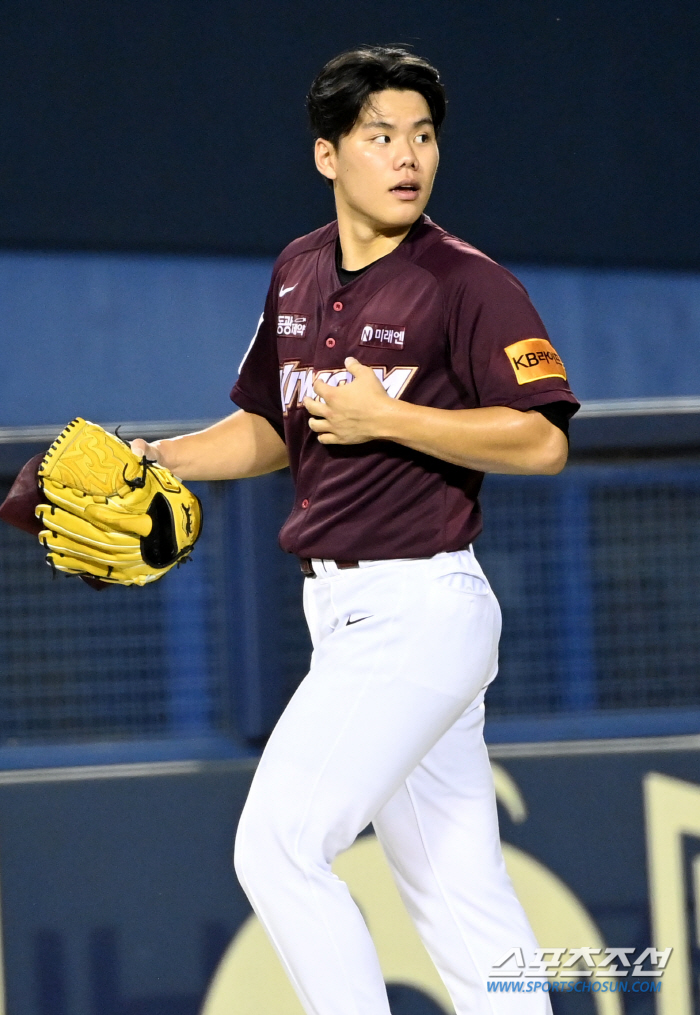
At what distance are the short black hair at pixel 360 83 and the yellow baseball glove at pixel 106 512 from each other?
580mm

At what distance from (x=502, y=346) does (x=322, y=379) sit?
0.26 metres

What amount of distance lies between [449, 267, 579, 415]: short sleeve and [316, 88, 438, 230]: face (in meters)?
0.14

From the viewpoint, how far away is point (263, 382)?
2109mm

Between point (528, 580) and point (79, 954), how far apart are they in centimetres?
105

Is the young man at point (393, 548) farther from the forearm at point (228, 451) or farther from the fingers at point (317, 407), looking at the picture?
the forearm at point (228, 451)

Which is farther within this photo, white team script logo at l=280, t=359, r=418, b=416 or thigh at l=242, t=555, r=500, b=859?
white team script logo at l=280, t=359, r=418, b=416

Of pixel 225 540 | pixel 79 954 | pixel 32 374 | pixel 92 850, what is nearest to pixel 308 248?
pixel 225 540

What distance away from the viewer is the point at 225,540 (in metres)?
2.31

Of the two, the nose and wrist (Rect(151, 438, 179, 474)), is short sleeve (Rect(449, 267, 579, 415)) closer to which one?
the nose

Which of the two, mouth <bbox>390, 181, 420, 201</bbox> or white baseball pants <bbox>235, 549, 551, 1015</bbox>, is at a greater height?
mouth <bbox>390, 181, 420, 201</bbox>

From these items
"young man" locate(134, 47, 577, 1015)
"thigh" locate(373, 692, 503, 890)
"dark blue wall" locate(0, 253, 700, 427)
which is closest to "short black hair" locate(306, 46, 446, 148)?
"young man" locate(134, 47, 577, 1015)

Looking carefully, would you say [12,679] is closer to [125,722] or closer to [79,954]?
[125,722]

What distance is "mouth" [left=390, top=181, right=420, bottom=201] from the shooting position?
5.81 feet

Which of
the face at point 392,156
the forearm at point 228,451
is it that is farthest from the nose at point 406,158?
the forearm at point 228,451
